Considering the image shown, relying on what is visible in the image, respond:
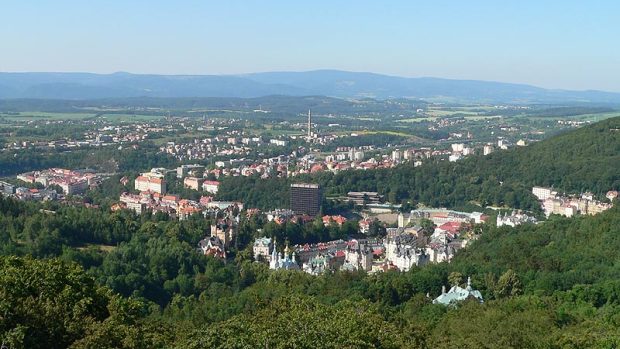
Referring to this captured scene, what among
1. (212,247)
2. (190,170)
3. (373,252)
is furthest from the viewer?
(190,170)

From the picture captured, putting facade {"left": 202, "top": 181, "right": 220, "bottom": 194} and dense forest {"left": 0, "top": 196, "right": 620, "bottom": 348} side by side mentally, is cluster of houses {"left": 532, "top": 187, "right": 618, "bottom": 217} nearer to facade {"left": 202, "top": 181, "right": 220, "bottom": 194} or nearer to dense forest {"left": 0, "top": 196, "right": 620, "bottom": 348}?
dense forest {"left": 0, "top": 196, "right": 620, "bottom": 348}

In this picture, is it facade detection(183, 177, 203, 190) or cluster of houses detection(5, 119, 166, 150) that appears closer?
facade detection(183, 177, 203, 190)

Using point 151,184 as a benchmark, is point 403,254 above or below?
above

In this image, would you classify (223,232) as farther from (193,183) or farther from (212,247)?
(193,183)

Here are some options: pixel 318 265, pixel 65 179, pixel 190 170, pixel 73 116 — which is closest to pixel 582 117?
pixel 190 170

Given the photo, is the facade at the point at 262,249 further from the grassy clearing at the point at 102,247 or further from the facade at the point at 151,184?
the facade at the point at 151,184

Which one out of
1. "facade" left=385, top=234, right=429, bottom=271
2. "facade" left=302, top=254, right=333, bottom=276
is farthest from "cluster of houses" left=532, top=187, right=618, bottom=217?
"facade" left=302, top=254, right=333, bottom=276
